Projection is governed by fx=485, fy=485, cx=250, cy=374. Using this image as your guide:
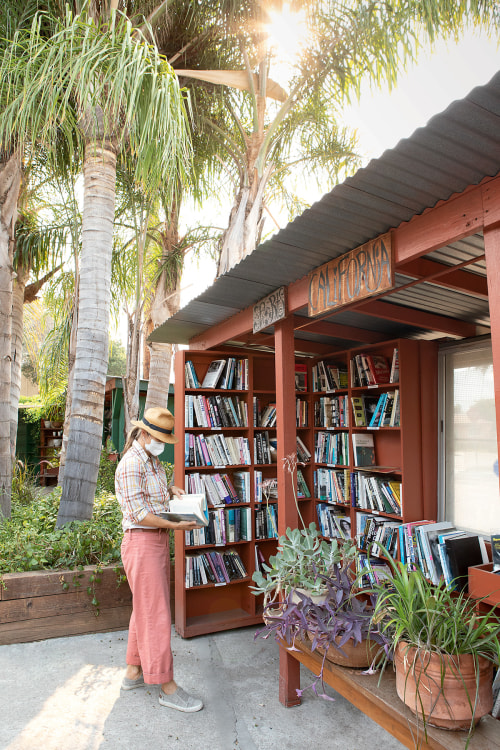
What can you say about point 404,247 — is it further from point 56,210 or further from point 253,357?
point 56,210

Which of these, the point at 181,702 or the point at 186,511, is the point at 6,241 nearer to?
the point at 186,511

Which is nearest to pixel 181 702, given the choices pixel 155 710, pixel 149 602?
pixel 155 710

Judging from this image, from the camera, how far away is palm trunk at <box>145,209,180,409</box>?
7422mm

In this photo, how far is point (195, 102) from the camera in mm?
6504

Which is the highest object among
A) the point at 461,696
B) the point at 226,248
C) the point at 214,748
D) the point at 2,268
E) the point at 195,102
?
the point at 195,102

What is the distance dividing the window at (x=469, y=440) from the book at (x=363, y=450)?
0.64 meters

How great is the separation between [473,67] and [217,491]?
643 centimetres

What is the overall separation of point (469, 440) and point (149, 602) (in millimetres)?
2662

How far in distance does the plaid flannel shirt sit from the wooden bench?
117 cm

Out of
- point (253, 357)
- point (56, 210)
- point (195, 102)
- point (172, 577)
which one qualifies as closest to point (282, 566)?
point (172, 577)

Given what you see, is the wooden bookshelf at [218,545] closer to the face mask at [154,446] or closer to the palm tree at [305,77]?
the face mask at [154,446]

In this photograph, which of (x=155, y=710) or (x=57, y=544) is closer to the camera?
(x=155, y=710)

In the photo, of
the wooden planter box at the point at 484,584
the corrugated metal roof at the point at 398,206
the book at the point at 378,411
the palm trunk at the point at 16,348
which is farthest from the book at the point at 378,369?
the palm trunk at the point at 16,348

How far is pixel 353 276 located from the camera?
2.57 metres
